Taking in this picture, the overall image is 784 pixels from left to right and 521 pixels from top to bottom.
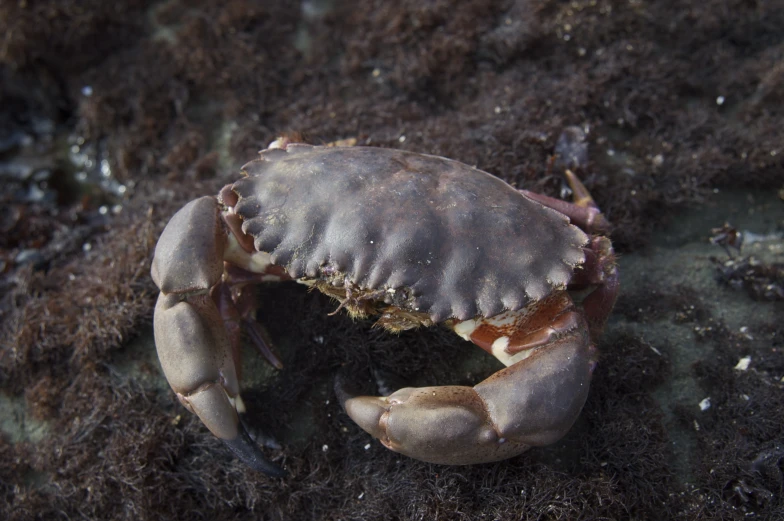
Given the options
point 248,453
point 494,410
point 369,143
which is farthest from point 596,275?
point 248,453

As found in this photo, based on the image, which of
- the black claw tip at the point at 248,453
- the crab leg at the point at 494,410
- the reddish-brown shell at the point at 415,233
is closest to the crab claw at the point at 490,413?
the crab leg at the point at 494,410

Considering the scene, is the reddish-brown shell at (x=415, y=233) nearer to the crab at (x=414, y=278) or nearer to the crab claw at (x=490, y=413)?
the crab at (x=414, y=278)

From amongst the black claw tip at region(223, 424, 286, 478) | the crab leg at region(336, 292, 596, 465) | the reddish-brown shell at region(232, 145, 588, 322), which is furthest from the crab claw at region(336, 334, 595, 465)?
the black claw tip at region(223, 424, 286, 478)

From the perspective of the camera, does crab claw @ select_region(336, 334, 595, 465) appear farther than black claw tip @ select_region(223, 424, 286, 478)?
No

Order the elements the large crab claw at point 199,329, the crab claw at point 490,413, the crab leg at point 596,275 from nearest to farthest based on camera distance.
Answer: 1. the crab claw at point 490,413
2. the large crab claw at point 199,329
3. the crab leg at point 596,275

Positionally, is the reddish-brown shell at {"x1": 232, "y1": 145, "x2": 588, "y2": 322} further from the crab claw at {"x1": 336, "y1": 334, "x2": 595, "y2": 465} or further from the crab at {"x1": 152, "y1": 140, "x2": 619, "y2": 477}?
the crab claw at {"x1": 336, "y1": 334, "x2": 595, "y2": 465}

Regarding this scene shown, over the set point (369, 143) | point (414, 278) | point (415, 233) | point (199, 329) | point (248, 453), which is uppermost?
point (415, 233)

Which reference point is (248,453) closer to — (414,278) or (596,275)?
(414,278)
